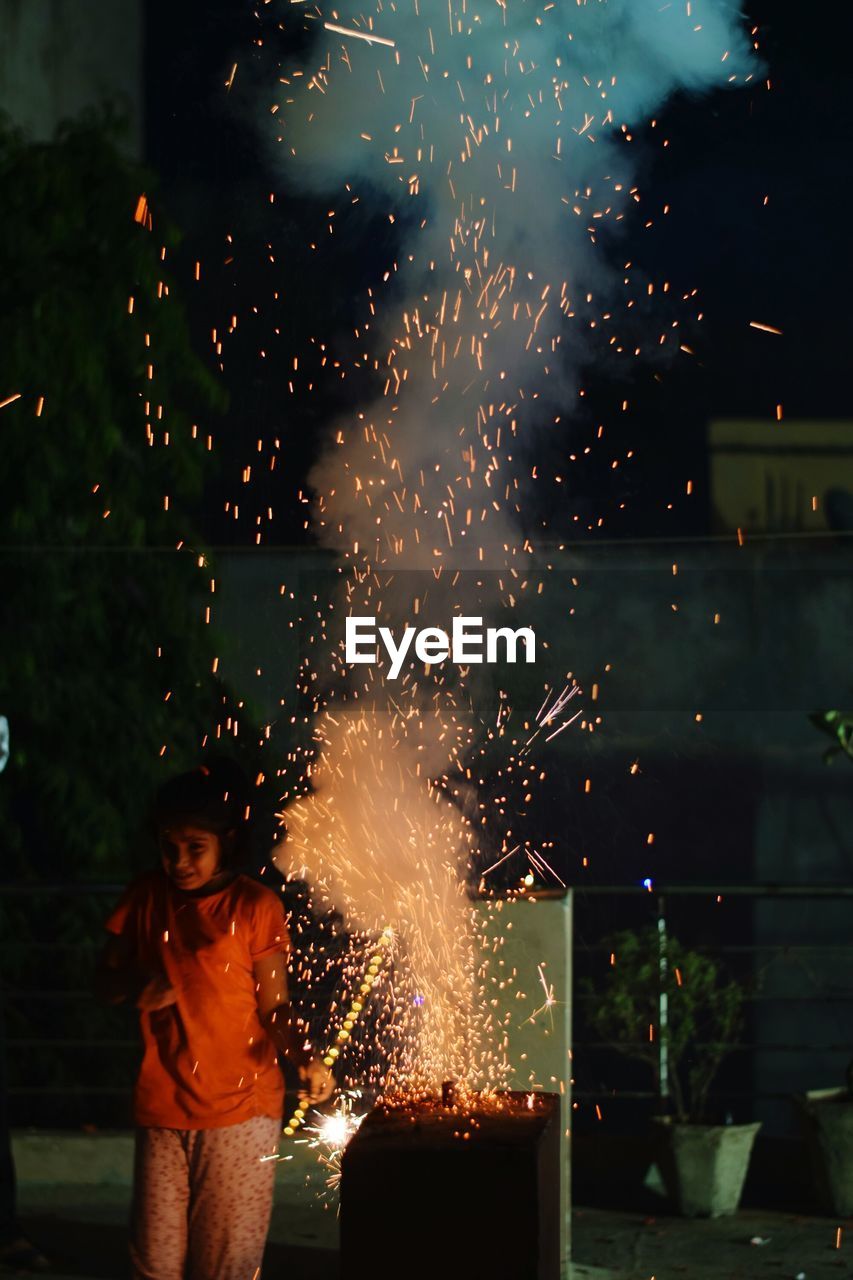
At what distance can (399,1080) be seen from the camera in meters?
6.29

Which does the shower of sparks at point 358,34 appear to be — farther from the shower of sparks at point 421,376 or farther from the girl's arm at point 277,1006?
the girl's arm at point 277,1006

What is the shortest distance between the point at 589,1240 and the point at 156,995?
6.96 feet

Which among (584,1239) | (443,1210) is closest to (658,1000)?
(584,1239)

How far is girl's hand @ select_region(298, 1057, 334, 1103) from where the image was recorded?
3.30 m

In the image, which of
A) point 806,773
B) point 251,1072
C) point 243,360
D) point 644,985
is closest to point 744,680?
point 806,773

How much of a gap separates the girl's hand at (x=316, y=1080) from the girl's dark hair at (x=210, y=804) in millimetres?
434

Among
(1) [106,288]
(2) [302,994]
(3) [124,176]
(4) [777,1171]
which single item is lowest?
(4) [777,1171]

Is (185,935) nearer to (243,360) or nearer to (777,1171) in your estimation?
(777,1171)

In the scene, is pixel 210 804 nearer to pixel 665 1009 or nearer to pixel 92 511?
pixel 665 1009

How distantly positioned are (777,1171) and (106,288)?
401 centimetres

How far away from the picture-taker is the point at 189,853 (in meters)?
3.39

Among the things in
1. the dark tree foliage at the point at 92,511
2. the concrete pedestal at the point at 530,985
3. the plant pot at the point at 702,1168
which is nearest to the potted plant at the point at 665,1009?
the plant pot at the point at 702,1168

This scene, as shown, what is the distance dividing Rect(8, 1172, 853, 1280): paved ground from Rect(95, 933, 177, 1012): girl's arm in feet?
4.88

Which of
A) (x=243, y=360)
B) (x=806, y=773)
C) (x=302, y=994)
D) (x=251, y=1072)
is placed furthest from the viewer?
(x=806, y=773)
